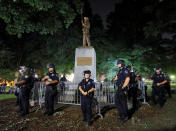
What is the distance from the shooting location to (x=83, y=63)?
321 inches

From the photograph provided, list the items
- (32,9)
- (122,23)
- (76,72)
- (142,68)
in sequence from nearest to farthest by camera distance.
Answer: (76,72)
(32,9)
(142,68)
(122,23)

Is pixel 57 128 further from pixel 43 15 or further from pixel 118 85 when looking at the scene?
pixel 43 15

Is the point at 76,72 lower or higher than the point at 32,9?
lower

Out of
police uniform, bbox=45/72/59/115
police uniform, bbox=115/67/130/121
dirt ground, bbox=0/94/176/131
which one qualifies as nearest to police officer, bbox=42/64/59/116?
police uniform, bbox=45/72/59/115

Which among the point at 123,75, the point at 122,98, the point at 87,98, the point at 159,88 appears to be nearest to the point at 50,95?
the point at 87,98

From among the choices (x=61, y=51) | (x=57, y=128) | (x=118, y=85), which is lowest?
(x=57, y=128)

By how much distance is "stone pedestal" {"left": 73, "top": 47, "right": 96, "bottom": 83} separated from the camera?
8.04m

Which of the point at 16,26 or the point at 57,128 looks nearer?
the point at 57,128

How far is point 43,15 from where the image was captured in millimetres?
10906

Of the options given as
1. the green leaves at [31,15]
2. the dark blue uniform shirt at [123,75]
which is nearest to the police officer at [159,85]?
the dark blue uniform shirt at [123,75]

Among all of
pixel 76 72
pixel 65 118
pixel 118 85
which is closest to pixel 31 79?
pixel 65 118

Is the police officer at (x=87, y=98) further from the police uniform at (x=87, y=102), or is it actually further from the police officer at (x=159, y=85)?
the police officer at (x=159, y=85)

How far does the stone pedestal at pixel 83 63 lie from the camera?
804 centimetres

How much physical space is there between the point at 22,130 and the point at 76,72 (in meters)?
4.72
